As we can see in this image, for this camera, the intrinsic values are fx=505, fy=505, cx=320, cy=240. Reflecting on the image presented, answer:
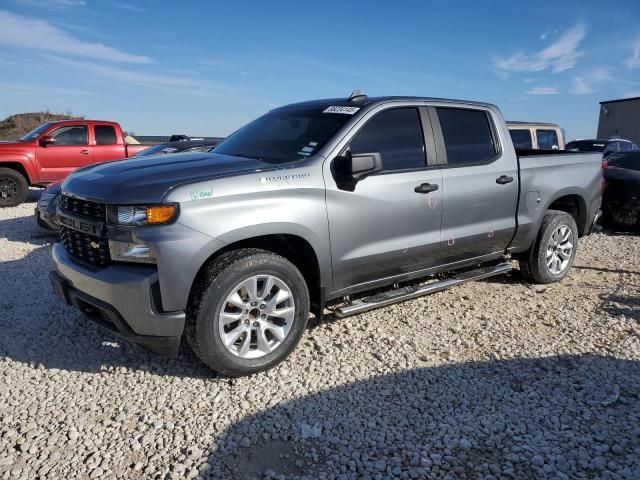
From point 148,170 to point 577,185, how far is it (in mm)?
4486

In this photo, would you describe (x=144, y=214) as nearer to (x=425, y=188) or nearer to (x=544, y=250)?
(x=425, y=188)

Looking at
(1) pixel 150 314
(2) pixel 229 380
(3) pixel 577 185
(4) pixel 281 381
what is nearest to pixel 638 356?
(3) pixel 577 185

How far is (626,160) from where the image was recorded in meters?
9.02

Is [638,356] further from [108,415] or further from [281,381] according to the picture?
[108,415]

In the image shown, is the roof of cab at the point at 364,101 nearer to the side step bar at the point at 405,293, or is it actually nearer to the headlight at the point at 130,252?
the side step bar at the point at 405,293

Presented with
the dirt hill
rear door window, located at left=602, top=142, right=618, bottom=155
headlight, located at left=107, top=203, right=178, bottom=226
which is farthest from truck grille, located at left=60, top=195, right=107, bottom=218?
the dirt hill

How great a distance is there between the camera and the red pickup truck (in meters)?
10.7

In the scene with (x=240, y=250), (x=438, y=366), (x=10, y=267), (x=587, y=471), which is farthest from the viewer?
(x=10, y=267)

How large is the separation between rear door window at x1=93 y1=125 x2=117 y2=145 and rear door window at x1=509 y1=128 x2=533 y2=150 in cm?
910

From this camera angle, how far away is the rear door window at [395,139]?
3953 millimetres

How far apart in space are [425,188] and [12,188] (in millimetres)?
10010

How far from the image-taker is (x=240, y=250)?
3375mm

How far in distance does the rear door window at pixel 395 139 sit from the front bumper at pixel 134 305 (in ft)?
5.92

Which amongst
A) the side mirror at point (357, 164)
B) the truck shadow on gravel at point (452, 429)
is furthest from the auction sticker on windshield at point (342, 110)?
the truck shadow on gravel at point (452, 429)
